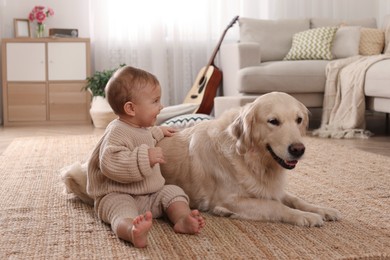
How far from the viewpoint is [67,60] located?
5.67 meters

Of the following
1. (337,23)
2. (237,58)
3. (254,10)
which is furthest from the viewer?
(254,10)

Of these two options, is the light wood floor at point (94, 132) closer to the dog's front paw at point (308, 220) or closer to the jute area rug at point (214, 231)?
the jute area rug at point (214, 231)

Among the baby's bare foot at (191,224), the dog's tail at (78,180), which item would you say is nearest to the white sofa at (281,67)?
the dog's tail at (78,180)

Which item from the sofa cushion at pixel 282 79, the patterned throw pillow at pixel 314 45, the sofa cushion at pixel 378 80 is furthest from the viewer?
the patterned throw pillow at pixel 314 45

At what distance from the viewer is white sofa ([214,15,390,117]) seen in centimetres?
423

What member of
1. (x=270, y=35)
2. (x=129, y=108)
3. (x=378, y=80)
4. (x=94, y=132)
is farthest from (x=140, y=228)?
(x=270, y=35)

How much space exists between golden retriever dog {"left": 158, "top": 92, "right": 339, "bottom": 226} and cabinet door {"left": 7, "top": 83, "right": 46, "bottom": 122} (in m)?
3.92

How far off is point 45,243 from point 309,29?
14.1ft

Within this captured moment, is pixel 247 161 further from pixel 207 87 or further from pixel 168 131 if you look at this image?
pixel 207 87

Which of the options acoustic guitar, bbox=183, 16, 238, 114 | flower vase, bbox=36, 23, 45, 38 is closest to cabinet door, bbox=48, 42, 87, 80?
flower vase, bbox=36, 23, 45, 38

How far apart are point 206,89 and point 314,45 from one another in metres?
1.05

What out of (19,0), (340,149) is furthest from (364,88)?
(19,0)

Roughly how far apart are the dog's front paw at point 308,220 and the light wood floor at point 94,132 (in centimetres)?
179

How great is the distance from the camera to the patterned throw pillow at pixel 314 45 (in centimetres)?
506
